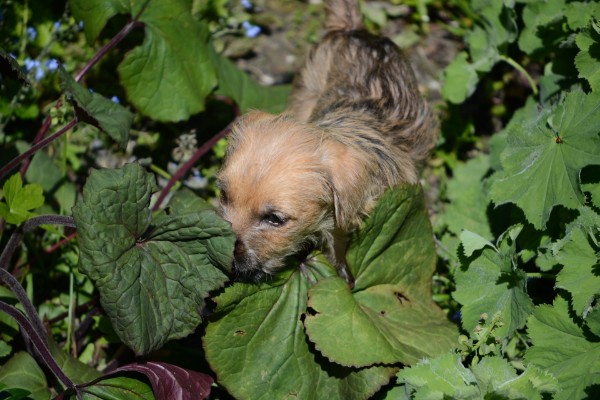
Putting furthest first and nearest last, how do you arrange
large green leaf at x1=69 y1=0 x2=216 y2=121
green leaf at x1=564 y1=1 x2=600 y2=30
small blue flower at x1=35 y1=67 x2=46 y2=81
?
1. small blue flower at x1=35 y1=67 x2=46 y2=81
2. large green leaf at x1=69 y1=0 x2=216 y2=121
3. green leaf at x1=564 y1=1 x2=600 y2=30

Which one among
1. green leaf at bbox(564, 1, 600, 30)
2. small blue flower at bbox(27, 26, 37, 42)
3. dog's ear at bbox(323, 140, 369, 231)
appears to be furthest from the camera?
small blue flower at bbox(27, 26, 37, 42)

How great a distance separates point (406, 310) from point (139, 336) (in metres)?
1.46

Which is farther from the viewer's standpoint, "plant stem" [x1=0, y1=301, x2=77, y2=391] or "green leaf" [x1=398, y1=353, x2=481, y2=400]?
"plant stem" [x1=0, y1=301, x2=77, y2=391]

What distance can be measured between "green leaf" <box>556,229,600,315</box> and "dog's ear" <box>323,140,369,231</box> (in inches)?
40.9

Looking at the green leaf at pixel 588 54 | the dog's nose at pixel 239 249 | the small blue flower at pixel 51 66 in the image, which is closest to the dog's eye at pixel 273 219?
the dog's nose at pixel 239 249

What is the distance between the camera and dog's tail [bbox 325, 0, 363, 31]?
5191mm

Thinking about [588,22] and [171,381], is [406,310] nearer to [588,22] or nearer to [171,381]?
[171,381]

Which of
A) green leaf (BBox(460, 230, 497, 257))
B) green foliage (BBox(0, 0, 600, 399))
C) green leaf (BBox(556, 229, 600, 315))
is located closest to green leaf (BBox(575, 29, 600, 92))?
green foliage (BBox(0, 0, 600, 399))

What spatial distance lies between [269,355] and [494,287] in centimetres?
123

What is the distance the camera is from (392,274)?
3727mm

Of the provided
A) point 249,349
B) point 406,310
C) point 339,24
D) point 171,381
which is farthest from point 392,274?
point 339,24

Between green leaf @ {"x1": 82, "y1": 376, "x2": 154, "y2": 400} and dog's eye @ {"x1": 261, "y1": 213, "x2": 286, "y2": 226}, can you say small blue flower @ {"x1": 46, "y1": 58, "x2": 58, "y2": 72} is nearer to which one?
dog's eye @ {"x1": 261, "y1": 213, "x2": 286, "y2": 226}

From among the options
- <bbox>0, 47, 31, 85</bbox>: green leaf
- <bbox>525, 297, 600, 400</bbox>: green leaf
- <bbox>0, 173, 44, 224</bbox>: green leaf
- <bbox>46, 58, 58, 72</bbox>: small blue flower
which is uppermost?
<bbox>0, 47, 31, 85</bbox>: green leaf

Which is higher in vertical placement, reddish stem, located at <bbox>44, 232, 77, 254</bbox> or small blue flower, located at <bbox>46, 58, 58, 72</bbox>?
small blue flower, located at <bbox>46, 58, 58, 72</bbox>
